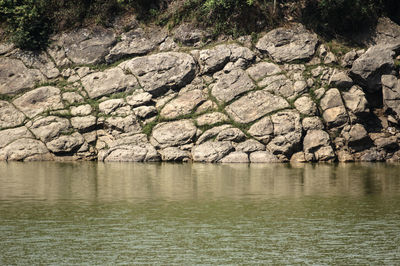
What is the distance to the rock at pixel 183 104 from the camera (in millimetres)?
25000

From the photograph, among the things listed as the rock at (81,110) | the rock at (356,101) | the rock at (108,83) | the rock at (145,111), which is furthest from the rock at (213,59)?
the rock at (356,101)

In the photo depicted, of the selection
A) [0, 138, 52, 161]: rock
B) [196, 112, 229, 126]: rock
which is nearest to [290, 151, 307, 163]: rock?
[196, 112, 229, 126]: rock

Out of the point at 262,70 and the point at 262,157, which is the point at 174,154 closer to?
the point at 262,157

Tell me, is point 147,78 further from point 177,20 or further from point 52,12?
point 52,12

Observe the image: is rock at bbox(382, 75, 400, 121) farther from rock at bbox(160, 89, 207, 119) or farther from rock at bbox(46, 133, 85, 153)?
rock at bbox(46, 133, 85, 153)

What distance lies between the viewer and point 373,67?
81.1 ft

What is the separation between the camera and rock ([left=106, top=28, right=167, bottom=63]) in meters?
27.6

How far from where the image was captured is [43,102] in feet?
84.8

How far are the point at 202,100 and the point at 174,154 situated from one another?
308 centimetres

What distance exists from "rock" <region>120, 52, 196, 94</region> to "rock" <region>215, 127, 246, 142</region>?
12.1 feet

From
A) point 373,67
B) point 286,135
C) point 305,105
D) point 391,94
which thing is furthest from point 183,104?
point 391,94

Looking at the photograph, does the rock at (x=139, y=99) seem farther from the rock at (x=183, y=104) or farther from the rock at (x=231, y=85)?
the rock at (x=231, y=85)

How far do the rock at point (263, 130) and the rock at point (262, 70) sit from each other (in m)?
2.54

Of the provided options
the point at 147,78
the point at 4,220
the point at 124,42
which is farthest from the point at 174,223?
the point at 124,42
